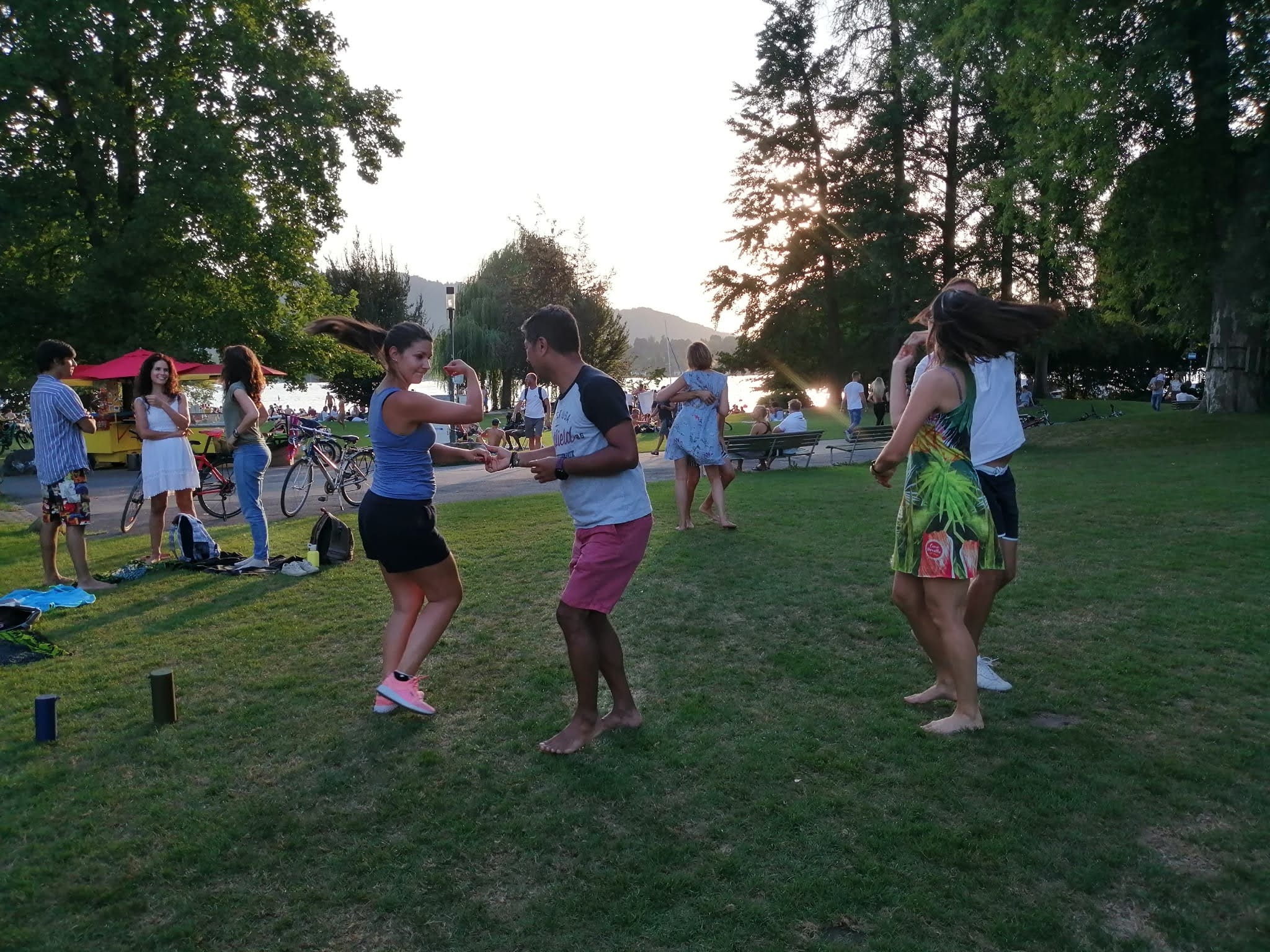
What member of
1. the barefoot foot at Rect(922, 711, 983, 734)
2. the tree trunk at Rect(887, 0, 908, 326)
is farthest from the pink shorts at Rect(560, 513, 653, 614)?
the tree trunk at Rect(887, 0, 908, 326)

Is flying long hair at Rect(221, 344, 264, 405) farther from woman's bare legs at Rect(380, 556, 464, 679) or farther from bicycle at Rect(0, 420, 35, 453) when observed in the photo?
bicycle at Rect(0, 420, 35, 453)

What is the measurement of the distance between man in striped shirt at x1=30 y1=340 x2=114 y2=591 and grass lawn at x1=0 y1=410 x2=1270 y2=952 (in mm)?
978

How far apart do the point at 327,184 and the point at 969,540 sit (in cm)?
2537

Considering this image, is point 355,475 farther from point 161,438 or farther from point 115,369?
point 115,369

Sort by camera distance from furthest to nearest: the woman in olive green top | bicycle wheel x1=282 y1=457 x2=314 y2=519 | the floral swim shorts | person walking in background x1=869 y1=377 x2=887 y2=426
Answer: person walking in background x1=869 y1=377 x2=887 y2=426 → bicycle wheel x1=282 y1=457 x2=314 y2=519 → the woman in olive green top → the floral swim shorts

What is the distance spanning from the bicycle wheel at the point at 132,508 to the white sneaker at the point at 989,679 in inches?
383

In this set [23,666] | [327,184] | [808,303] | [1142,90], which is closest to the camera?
[23,666]

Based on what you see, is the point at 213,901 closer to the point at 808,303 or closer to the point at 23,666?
the point at 23,666

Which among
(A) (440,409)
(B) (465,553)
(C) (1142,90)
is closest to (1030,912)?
(A) (440,409)

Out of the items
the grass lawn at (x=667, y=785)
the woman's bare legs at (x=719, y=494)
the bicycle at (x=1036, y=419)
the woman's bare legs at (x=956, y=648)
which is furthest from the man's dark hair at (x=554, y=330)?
the bicycle at (x=1036, y=419)

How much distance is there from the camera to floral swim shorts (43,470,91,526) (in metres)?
7.53

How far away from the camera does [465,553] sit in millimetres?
9008

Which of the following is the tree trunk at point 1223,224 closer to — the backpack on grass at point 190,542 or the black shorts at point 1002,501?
the black shorts at point 1002,501

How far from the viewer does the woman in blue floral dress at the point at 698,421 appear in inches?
365
